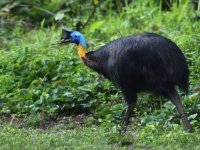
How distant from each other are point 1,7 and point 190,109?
5.19 metres

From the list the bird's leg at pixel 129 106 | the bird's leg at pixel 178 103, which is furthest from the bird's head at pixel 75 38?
the bird's leg at pixel 178 103

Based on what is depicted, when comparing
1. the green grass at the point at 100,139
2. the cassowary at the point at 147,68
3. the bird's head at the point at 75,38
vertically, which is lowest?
the green grass at the point at 100,139

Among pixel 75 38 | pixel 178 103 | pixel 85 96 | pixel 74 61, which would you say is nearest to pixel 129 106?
pixel 178 103

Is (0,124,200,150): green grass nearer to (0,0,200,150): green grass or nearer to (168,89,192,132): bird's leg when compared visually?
(0,0,200,150): green grass

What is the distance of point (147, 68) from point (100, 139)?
85cm

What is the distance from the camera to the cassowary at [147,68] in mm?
7062

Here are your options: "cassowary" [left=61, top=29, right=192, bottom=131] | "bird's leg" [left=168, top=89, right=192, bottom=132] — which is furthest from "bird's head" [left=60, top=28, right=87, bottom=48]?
"bird's leg" [left=168, top=89, right=192, bottom=132]

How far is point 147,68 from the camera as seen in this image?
23.2ft

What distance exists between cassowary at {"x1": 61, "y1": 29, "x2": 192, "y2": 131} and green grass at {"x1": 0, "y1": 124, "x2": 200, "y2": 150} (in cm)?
28

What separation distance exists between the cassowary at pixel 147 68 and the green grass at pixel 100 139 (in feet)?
0.90

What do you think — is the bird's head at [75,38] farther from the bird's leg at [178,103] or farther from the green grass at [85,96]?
the bird's leg at [178,103]

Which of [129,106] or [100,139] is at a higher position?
[129,106]

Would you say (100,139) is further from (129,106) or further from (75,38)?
(75,38)

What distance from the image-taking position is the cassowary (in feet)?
23.2
